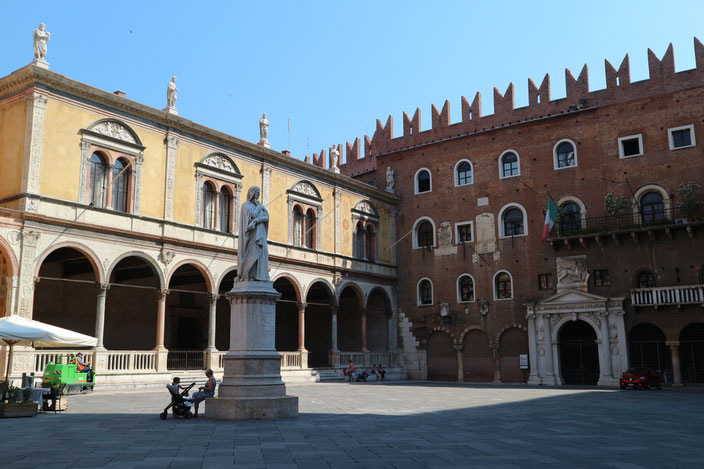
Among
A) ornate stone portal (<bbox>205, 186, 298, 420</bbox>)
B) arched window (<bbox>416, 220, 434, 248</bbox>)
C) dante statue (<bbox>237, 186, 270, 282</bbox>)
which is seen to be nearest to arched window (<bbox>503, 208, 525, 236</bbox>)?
arched window (<bbox>416, 220, 434, 248</bbox>)

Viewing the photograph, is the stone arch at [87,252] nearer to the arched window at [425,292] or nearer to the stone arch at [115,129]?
the stone arch at [115,129]

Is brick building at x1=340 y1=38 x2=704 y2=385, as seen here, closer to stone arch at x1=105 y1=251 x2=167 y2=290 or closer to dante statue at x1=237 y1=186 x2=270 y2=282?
stone arch at x1=105 y1=251 x2=167 y2=290

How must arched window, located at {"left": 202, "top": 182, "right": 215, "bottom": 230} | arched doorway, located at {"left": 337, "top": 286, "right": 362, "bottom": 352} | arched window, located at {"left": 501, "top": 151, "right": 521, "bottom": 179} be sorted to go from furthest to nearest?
arched doorway, located at {"left": 337, "top": 286, "right": 362, "bottom": 352}, arched window, located at {"left": 501, "top": 151, "right": 521, "bottom": 179}, arched window, located at {"left": 202, "top": 182, "right": 215, "bottom": 230}

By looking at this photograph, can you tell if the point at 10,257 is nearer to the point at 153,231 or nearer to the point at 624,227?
the point at 153,231

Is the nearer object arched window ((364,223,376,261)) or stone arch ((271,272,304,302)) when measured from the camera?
stone arch ((271,272,304,302))

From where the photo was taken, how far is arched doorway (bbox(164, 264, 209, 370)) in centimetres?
2893

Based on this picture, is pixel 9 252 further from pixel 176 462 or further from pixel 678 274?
pixel 678 274

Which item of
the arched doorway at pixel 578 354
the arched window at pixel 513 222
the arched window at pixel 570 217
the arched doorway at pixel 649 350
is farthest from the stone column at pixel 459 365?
the arched doorway at pixel 649 350

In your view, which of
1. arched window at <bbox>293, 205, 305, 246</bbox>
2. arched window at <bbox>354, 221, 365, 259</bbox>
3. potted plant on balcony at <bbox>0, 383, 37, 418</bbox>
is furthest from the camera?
arched window at <bbox>354, 221, 365, 259</bbox>

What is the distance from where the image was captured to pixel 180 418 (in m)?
12.5

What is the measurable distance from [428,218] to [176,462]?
87.8ft

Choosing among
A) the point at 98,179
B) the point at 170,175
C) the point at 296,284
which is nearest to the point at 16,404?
the point at 98,179

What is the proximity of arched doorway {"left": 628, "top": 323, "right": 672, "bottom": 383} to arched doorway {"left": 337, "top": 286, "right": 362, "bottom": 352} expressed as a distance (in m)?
13.3

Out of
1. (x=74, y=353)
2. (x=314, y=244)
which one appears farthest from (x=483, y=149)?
(x=74, y=353)
